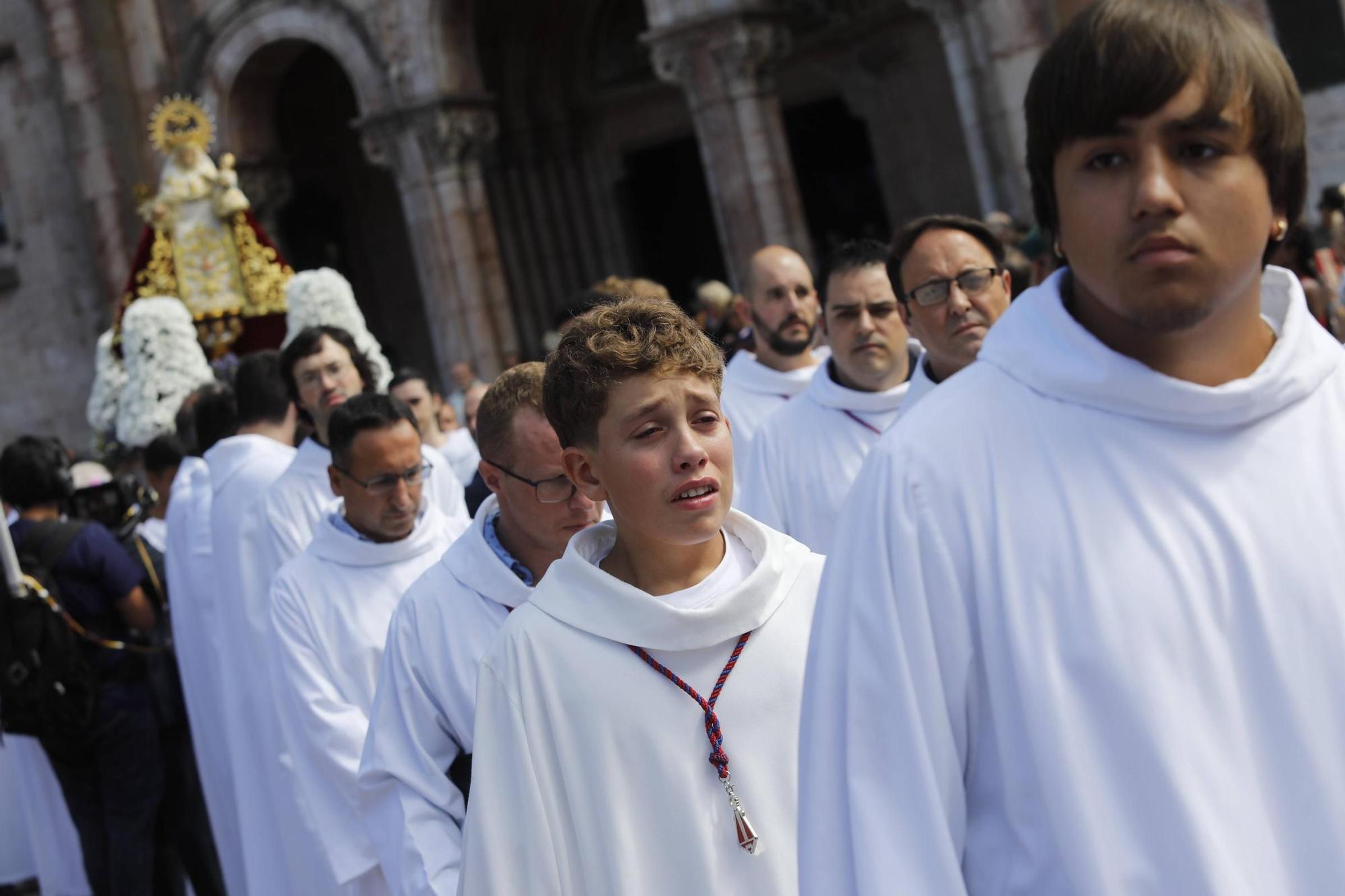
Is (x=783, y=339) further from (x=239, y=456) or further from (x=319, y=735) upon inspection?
(x=319, y=735)

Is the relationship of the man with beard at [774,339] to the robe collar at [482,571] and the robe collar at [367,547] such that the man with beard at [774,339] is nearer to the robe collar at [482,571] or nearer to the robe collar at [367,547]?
the robe collar at [367,547]

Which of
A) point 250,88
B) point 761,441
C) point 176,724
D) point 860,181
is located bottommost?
point 176,724

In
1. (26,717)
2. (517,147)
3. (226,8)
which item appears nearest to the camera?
(26,717)

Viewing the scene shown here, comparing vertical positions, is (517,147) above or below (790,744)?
above

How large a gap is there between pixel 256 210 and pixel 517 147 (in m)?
3.13

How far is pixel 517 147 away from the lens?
17766mm

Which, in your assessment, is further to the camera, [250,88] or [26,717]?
[250,88]

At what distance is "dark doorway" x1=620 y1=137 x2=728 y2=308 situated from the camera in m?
18.4

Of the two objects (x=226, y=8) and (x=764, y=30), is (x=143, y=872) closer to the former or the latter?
(x=764, y=30)

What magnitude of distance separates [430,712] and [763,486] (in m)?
2.01

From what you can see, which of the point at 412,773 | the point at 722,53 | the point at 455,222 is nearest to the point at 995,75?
the point at 722,53

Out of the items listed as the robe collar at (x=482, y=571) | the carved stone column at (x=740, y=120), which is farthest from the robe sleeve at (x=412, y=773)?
the carved stone column at (x=740, y=120)

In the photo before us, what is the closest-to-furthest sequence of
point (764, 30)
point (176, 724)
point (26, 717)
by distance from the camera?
1. point (26, 717)
2. point (176, 724)
3. point (764, 30)

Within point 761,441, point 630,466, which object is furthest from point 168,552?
point 630,466
